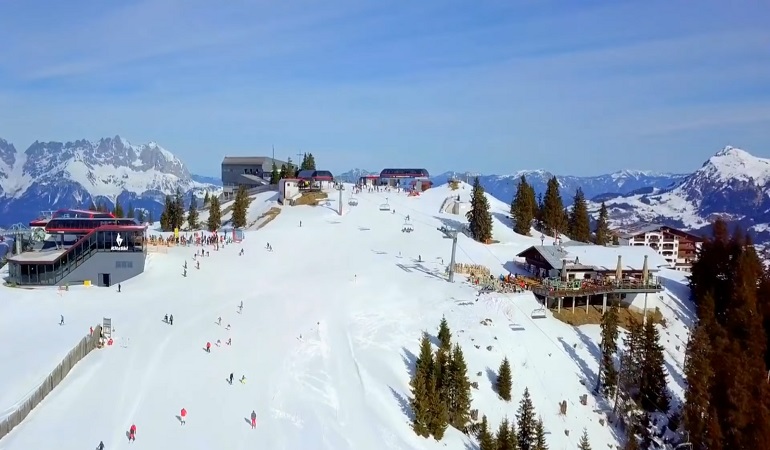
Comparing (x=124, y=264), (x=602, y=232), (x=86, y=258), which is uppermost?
(x=86, y=258)

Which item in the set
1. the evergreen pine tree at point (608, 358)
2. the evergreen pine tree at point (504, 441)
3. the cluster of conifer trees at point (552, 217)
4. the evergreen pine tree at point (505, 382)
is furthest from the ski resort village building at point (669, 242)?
the evergreen pine tree at point (504, 441)

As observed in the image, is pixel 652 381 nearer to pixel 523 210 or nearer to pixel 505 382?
pixel 505 382

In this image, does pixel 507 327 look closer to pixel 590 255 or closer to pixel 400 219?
pixel 590 255

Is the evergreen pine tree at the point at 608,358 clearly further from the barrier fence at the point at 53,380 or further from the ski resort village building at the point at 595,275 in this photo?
the barrier fence at the point at 53,380

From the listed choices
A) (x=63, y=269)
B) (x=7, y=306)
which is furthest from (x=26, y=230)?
(x=7, y=306)

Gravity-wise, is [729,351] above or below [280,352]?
below

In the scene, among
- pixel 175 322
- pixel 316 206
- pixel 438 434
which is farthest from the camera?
pixel 316 206

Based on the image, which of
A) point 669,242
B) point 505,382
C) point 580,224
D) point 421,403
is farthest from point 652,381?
point 669,242
